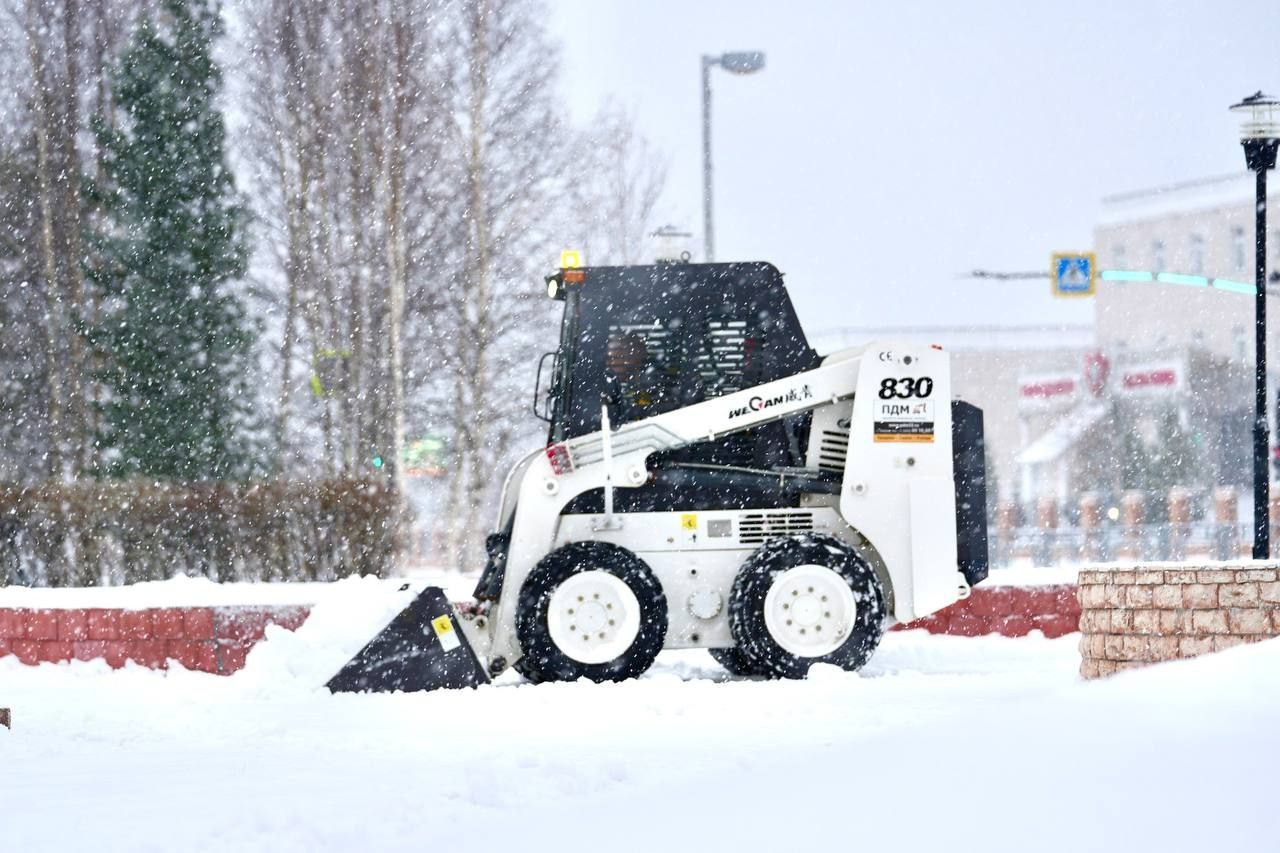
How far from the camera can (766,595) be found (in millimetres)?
11781

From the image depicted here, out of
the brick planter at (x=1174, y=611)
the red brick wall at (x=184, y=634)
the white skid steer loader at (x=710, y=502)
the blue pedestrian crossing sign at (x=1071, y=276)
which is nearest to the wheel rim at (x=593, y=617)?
the white skid steer loader at (x=710, y=502)

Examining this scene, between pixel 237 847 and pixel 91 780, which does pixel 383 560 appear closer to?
pixel 91 780

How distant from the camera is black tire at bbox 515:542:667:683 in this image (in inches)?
464

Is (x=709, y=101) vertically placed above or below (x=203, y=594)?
above

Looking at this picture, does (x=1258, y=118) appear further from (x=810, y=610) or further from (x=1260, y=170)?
(x=810, y=610)

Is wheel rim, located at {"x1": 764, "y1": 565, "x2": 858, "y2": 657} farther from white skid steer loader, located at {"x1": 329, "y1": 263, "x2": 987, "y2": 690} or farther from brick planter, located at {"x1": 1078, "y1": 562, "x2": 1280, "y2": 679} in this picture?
brick planter, located at {"x1": 1078, "y1": 562, "x2": 1280, "y2": 679}

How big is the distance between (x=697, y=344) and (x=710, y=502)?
1.01m

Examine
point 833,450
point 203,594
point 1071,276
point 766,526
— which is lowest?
point 203,594

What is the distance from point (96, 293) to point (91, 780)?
22797 millimetres

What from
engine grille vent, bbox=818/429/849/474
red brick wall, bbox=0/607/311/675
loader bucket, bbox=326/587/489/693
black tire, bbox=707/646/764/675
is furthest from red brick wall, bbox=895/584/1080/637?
red brick wall, bbox=0/607/311/675

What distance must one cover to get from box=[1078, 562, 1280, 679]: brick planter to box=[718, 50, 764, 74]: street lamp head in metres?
13.3

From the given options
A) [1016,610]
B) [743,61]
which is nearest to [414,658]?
[1016,610]

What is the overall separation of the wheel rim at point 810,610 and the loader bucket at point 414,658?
181 centimetres

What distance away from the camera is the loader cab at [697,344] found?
12516mm
